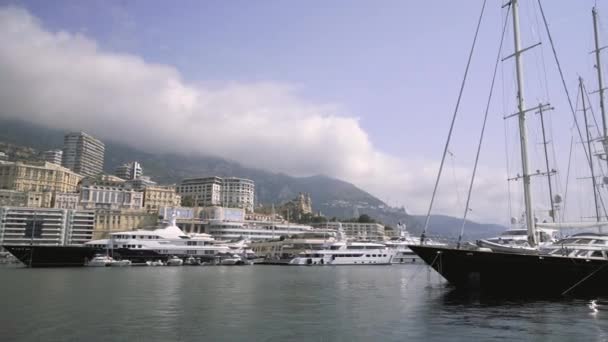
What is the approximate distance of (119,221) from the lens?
476ft

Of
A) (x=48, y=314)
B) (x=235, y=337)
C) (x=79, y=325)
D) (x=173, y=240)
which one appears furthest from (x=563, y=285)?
(x=173, y=240)

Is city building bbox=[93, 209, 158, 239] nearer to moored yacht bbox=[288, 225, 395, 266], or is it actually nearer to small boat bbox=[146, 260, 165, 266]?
small boat bbox=[146, 260, 165, 266]

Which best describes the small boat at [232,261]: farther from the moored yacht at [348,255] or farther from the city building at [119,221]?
the city building at [119,221]

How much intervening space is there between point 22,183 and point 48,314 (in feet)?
533

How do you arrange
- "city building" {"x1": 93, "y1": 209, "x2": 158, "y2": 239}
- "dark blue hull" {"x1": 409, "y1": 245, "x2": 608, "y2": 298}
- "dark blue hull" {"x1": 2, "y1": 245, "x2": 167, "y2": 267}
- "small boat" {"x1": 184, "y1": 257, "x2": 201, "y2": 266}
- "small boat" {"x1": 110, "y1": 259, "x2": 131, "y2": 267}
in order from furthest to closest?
"city building" {"x1": 93, "y1": 209, "x2": 158, "y2": 239} < "small boat" {"x1": 184, "y1": 257, "x2": 201, "y2": 266} < "small boat" {"x1": 110, "y1": 259, "x2": 131, "y2": 267} < "dark blue hull" {"x1": 2, "y1": 245, "x2": 167, "y2": 267} < "dark blue hull" {"x1": 409, "y1": 245, "x2": 608, "y2": 298}

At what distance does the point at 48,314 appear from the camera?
24047 mm

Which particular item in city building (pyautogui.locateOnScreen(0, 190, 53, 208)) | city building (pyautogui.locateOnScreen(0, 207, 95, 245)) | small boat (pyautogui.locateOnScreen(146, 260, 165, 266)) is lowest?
small boat (pyautogui.locateOnScreen(146, 260, 165, 266))

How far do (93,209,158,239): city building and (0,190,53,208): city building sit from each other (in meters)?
20.5

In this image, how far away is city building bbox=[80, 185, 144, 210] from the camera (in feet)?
536

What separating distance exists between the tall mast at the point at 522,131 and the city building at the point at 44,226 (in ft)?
410

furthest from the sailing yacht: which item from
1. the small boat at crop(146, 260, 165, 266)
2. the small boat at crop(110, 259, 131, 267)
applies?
the small boat at crop(146, 260, 165, 266)

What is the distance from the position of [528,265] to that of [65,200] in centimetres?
15713

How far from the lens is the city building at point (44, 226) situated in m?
129

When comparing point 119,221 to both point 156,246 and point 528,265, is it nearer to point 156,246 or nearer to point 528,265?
point 156,246
